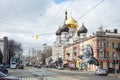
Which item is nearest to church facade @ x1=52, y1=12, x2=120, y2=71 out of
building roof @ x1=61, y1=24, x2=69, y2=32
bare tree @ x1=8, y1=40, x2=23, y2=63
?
building roof @ x1=61, y1=24, x2=69, y2=32

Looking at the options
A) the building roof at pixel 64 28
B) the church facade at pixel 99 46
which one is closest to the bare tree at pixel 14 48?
the building roof at pixel 64 28

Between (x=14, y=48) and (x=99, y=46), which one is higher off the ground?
(x=14, y=48)

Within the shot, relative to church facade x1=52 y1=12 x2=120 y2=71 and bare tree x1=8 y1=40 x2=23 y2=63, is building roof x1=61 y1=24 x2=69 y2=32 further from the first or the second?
bare tree x1=8 y1=40 x2=23 y2=63

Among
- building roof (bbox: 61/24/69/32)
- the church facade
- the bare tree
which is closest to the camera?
the church facade

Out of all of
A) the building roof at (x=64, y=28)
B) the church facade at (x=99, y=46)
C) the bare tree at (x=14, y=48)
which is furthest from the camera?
the bare tree at (x=14, y=48)

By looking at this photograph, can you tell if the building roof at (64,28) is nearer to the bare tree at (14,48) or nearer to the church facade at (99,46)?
the church facade at (99,46)

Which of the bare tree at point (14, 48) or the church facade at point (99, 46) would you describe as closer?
the church facade at point (99, 46)

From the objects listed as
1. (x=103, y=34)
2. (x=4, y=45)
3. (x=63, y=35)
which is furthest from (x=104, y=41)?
(x=4, y=45)

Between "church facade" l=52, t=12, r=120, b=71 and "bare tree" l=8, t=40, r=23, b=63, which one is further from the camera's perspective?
"bare tree" l=8, t=40, r=23, b=63

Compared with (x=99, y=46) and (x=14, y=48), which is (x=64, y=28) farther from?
(x=99, y=46)

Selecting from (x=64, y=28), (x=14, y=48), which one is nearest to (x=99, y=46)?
(x=64, y=28)

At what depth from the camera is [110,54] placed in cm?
9481

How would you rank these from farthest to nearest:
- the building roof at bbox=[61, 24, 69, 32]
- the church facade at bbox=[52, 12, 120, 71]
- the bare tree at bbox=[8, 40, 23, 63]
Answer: the bare tree at bbox=[8, 40, 23, 63], the building roof at bbox=[61, 24, 69, 32], the church facade at bbox=[52, 12, 120, 71]

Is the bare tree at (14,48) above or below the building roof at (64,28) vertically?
below
